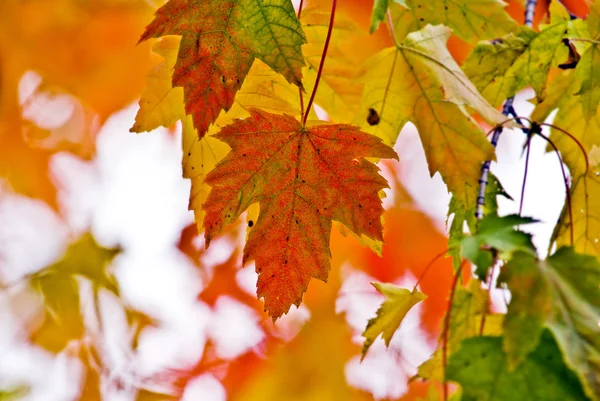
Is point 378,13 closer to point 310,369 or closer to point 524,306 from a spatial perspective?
point 524,306

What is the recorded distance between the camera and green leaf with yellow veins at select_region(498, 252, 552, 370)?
0.57 metres

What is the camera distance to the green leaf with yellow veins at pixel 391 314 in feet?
2.82

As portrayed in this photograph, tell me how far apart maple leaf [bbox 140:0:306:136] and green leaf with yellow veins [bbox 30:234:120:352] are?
90.5 inches

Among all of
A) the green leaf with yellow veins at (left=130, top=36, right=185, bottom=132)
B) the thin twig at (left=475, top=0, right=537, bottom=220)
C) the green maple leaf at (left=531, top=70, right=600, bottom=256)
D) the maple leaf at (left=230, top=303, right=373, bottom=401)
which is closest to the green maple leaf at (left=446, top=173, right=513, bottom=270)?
the thin twig at (left=475, top=0, right=537, bottom=220)

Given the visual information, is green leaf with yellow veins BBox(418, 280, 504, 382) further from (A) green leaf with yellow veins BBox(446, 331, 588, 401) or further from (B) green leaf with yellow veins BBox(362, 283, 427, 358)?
(A) green leaf with yellow veins BBox(446, 331, 588, 401)

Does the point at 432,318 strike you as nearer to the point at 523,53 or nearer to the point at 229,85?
the point at 523,53

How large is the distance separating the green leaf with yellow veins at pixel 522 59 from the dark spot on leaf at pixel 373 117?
0.61ft

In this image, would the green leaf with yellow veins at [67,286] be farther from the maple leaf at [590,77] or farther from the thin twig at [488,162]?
the maple leaf at [590,77]

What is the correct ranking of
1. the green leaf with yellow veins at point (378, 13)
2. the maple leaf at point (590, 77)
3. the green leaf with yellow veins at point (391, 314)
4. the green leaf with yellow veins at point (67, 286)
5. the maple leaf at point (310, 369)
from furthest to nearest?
the green leaf with yellow veins at point (67, 286)
the maple leaf at point (310, 369)
the maple leaf at point (590, 77)
the green leaf with yellow veins at point (391, 314)
the green leaf with yellow veins at point (378, 13)

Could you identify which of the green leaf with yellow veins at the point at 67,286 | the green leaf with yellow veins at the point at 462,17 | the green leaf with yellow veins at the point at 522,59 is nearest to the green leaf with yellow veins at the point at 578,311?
the green leaf with yellow veins at the point at 522,59

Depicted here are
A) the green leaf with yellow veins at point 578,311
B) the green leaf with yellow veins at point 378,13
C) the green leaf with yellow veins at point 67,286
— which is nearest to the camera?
the green leaf with yellow veins at point 578,311

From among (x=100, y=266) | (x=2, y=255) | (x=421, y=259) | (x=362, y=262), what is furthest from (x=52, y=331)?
(x=421, y=259)

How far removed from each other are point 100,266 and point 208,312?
63 cm

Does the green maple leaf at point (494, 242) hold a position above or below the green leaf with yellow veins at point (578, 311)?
above
